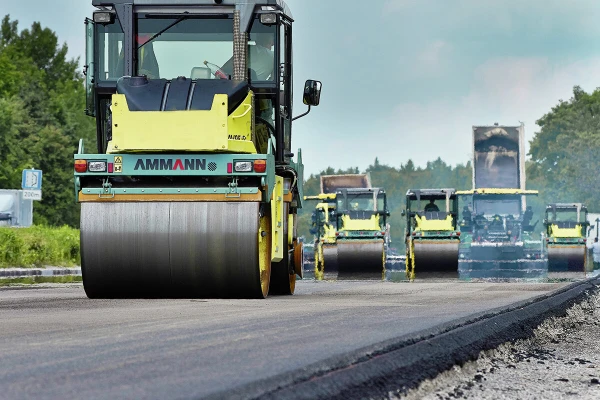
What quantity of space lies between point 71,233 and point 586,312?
24.7m

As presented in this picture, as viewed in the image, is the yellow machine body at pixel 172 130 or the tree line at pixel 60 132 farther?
the tree line at pixel 60 132

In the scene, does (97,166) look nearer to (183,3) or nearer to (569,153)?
(183,3)

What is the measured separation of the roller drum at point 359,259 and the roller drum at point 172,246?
2154 cm

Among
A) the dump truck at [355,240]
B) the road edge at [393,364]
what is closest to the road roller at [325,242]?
the dump truck at [355,240]

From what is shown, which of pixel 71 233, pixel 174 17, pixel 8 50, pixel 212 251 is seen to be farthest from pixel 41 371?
pixel 8 50

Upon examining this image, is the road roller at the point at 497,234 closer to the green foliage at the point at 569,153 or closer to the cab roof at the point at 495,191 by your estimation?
the cab roof at the point at 495,191

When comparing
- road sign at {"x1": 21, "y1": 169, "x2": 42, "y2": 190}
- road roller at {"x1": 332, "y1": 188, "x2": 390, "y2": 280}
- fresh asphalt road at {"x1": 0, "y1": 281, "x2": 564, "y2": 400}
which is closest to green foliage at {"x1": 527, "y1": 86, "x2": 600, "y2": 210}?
road roller at {"x1": 332, "y1": 188, "x2": 390, "y2": 280}

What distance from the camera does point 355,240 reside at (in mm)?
34500

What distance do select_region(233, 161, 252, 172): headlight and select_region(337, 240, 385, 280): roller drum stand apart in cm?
2145

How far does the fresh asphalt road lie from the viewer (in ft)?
14.7

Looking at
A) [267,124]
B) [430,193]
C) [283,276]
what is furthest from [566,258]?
[267,124]

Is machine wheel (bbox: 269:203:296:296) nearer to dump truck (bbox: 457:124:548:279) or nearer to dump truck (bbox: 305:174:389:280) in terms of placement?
dump truck (bbox: 305:174:389:280)

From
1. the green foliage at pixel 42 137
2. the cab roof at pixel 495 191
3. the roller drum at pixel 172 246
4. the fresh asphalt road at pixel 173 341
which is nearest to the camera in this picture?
the fresh asphalt road at pixel 173 341

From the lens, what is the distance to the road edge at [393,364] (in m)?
4.31
